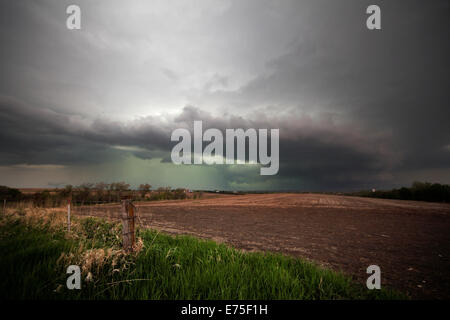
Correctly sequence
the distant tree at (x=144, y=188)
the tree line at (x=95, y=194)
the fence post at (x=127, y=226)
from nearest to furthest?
the fence post at (x=127, y=226) < the tree line at (x=95, y=194) < the distant tree at (x=144, y=188)

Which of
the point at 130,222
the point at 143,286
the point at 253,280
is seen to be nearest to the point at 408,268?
the point at 253,280

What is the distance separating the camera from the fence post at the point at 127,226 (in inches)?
185

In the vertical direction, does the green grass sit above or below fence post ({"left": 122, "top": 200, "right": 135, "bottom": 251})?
below

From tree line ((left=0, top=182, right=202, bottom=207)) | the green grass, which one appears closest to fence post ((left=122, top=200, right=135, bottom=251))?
the green grass

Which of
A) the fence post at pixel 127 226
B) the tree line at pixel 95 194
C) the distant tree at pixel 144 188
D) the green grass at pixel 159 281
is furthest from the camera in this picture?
the distant tree at pixel 144 188

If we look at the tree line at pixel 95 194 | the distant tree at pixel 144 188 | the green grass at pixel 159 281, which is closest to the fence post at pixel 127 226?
the green grass at pixel 159 281

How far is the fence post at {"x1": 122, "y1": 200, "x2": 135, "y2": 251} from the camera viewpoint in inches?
185

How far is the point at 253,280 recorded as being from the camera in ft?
12.5

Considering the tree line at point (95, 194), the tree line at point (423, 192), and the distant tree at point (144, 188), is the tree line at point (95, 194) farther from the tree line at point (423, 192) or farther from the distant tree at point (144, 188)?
the tree line at point (423, 192)

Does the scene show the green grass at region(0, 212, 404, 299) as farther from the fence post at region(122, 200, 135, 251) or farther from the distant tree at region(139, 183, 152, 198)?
the distant tree at region(139, 183, 152, 198)

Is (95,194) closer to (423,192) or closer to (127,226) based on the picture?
(127,226)

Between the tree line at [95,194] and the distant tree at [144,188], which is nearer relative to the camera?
the tree line at [95,194]
